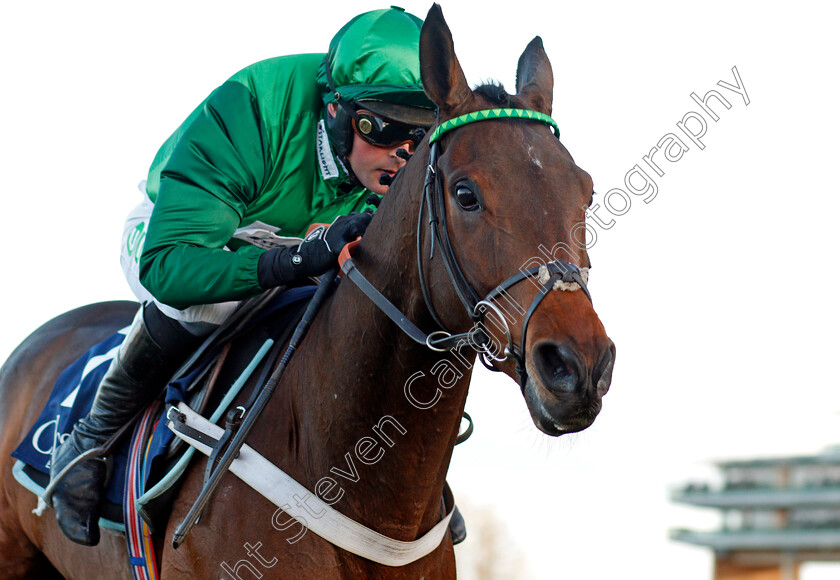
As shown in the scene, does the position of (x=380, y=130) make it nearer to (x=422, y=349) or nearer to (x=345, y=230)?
(x=345, y=230)

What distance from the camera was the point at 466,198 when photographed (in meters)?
2.59

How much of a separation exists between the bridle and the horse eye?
0.10 metres

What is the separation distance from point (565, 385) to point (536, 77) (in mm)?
1447

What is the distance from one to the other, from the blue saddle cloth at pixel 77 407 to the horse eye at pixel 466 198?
1.18 meters

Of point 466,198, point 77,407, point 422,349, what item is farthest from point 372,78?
point 77,407

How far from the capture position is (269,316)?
11.7 feet

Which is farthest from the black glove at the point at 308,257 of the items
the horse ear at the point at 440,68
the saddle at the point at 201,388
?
the horse ear at the point at 440,68

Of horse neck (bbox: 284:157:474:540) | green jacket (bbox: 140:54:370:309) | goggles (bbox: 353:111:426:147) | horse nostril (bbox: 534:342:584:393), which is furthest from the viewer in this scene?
goggles (bbox: 353:111:426:147)

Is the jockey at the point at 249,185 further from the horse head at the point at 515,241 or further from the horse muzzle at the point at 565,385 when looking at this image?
the horse muzzle at the point at 565,385

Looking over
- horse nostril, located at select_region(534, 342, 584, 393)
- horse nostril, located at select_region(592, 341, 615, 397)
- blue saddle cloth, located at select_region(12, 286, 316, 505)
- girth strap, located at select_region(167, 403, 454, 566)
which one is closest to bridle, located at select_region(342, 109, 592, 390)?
horse nostril, located at select_region(534, 342, 584, 393)

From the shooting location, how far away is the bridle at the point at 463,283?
92.8 inches

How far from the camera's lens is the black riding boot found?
3.62m

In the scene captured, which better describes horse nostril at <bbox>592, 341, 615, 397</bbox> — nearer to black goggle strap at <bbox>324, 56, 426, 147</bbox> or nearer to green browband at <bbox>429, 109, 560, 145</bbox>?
green browband at <bbox>429, 109, 560, 145</bbox>

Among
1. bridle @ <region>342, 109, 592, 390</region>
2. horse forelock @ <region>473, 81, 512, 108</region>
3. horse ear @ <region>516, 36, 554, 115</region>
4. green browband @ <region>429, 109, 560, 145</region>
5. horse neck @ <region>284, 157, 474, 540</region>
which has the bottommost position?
horse neck @ <region>284, 157, 474, 540</region>
